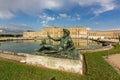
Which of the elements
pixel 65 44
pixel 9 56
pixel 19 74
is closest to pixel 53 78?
pixel 19 74

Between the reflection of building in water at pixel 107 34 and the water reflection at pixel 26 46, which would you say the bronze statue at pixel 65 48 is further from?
the reflection of building in water at pixel 107 34

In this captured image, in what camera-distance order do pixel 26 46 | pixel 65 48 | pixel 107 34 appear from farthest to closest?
pixel 107 34 < pixel 26 46 < pixel 65 48

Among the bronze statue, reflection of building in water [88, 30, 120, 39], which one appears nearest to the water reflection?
the bronze statue

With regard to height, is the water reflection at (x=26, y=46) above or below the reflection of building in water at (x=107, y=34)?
below

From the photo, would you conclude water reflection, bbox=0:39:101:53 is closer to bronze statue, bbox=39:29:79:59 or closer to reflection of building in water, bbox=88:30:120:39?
bronze statue, bbox=39:29:79:59

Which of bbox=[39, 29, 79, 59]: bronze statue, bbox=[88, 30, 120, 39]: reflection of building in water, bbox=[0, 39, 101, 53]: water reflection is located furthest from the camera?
bbox=[88, 30, 120, 39]: reflection of building in water

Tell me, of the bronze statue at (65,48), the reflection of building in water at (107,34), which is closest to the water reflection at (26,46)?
the bronze statue at (65,48)

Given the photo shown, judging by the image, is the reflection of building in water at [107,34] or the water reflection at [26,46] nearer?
the water reflection at [26,46]

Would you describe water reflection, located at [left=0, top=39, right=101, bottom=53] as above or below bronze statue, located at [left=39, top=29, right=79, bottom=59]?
below

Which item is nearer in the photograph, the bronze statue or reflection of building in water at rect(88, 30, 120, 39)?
the bronze statue

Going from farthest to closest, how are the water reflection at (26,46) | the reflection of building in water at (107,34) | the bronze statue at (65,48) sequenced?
the reflection of building in water at (107,34) < the water reflection at (26,46) < the bronze statue at (65,48)

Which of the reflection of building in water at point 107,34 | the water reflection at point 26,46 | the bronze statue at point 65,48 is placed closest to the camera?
the bronze statue at point 65,48

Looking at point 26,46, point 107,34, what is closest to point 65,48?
point 26,46

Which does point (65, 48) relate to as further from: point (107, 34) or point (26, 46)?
point (107, 34)
